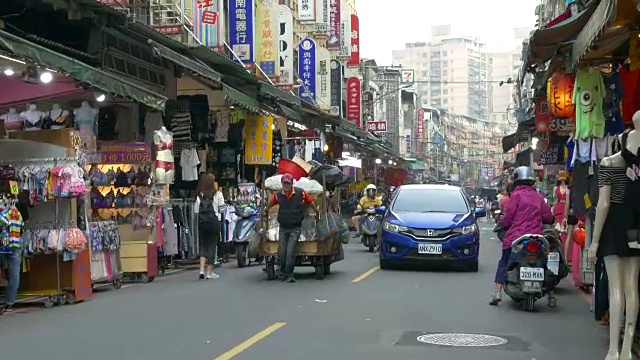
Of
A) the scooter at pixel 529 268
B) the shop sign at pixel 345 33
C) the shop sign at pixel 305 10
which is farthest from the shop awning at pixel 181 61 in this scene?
the shop sign at pixel 345 33

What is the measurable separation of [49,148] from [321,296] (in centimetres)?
435

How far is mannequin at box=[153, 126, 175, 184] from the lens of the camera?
1457cm

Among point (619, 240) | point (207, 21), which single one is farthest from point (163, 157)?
point (619, 240)

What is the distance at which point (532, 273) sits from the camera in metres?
9.95

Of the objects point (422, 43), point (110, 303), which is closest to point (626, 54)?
point (110, 303)

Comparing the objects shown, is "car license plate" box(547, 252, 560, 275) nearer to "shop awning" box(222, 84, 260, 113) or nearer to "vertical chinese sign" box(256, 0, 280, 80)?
"shop awning" box(222, 84, 260, 113)

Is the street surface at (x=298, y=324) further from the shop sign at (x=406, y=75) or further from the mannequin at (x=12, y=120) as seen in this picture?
the shop sign at (x=406, y=75)

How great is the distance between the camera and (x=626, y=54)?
28.0ft

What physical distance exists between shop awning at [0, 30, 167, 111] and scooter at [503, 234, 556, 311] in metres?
6.03

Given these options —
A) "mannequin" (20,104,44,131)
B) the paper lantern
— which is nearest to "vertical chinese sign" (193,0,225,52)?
"mannequin" (20,104,44,131)

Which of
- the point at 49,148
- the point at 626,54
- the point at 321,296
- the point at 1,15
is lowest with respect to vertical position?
the point at 321,296

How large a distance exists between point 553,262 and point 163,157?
24.7 ft

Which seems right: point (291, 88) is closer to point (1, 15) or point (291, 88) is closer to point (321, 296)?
point (1, 15)

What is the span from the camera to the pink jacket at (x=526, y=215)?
10.2 metres
